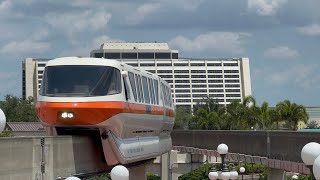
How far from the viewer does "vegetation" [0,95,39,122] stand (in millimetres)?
111650

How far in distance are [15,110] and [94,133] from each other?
317 feet

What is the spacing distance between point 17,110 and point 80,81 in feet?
315

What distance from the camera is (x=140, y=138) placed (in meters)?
24.9

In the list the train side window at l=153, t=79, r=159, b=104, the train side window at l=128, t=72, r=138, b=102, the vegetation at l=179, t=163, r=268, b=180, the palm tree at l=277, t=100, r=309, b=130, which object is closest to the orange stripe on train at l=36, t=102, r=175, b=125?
the train side window at l=128, t=72, r=138, b=102

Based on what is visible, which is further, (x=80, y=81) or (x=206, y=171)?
(x=206, y=171)

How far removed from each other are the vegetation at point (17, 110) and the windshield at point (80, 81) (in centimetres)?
9080

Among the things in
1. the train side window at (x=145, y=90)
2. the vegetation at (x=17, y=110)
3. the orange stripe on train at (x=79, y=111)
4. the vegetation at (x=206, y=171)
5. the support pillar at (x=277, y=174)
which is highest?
the vegetation at (x=17, y=110)

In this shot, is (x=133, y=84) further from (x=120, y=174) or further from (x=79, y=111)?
(x=120, y=174)

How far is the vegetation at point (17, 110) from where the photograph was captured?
112 m

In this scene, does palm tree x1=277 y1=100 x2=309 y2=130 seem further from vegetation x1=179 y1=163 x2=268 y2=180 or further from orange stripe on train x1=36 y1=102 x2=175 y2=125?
orange stripe on train x1=36 y1=102 x2=175 y2=125

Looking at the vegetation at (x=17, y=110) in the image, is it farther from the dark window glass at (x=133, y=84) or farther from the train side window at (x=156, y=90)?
the dark window glass at (x=133, y=84)

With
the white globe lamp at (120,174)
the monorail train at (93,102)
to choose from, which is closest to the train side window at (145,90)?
the monorail train at (93,102)

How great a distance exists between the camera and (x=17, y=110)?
11369cm

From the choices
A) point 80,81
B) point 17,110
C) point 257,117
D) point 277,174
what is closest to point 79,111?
point 80,81
